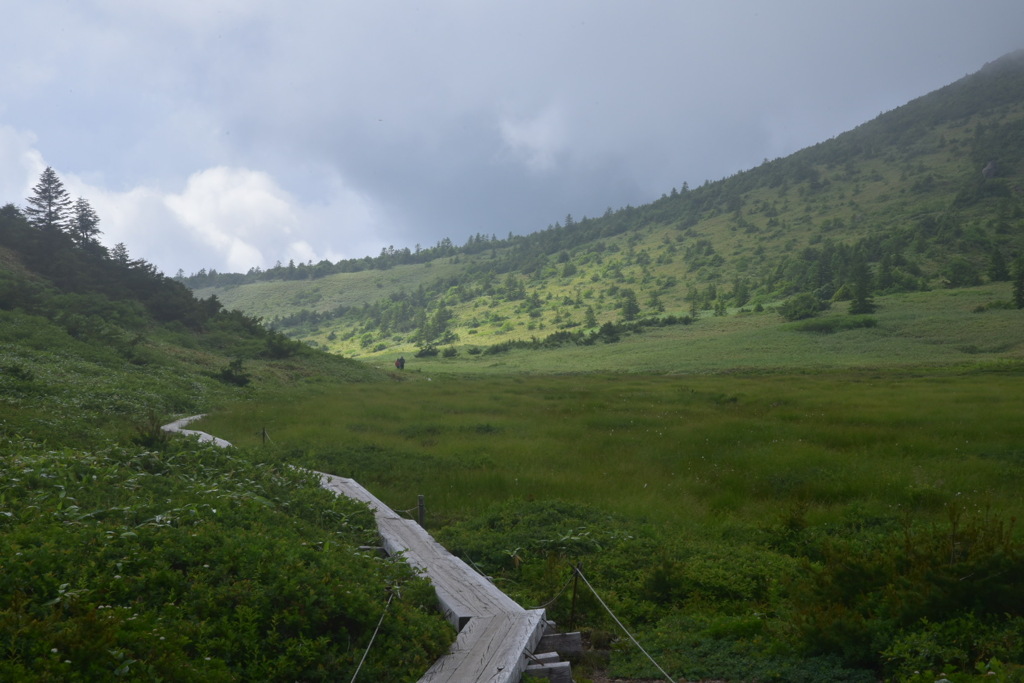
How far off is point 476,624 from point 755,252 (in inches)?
5119

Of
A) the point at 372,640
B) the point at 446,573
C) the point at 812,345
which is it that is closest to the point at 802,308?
the point at 812,345

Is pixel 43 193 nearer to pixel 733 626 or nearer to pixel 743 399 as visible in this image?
pixel 743 399

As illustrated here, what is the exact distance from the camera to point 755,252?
126312mm

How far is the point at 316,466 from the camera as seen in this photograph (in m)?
14.9

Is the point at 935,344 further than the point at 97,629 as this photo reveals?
Yes

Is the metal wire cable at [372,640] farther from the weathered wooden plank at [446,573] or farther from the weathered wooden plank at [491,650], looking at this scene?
the weathered wooden plank at [446,573]

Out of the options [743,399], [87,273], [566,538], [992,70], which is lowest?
[743,399]

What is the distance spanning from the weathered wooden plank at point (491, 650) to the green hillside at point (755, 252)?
2919 inches

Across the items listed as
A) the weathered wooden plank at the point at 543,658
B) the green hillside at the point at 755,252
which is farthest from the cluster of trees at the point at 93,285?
the green hillside at the point at 755,252

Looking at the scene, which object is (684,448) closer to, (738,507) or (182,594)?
(738,507)

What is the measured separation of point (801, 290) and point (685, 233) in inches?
2489

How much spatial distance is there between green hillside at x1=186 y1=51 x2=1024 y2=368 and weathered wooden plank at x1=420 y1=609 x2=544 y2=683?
243 feet

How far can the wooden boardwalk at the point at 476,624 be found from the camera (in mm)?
5379

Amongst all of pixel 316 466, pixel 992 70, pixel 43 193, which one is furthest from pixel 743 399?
pixel 992 70
